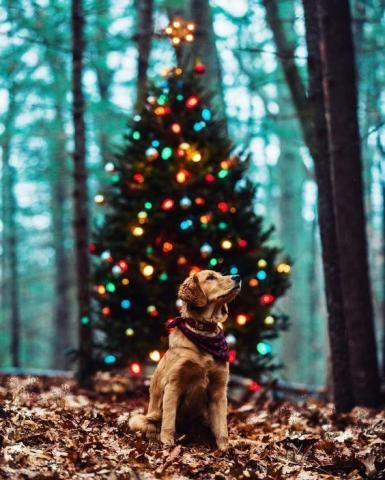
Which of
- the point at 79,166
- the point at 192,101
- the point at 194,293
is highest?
the point at 192,101

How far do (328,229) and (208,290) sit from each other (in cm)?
341

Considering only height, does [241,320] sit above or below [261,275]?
below

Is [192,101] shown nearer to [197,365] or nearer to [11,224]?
[197,365]

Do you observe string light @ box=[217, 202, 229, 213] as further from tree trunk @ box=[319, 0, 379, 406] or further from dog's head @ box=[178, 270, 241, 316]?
dog's head @ box=[178, 270, 241, 316]

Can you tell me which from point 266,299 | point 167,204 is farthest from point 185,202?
point 266,299

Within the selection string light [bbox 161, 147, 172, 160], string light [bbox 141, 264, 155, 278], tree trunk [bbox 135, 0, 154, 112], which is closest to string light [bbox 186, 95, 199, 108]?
string light [bbox 161, 147, 172, 160]

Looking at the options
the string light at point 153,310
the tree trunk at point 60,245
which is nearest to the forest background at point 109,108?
the tree trunk at point 60,245

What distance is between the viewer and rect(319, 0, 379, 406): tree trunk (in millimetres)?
8602

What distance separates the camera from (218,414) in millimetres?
5832

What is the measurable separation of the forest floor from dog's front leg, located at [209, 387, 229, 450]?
0.17 meters

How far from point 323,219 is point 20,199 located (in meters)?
19.9

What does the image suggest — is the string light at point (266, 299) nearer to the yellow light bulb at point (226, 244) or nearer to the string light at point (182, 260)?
the yellow light bulb at point (226, 244)

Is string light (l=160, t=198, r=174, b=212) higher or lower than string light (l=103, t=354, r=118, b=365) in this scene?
higher

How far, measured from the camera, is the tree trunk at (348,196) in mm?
8602
